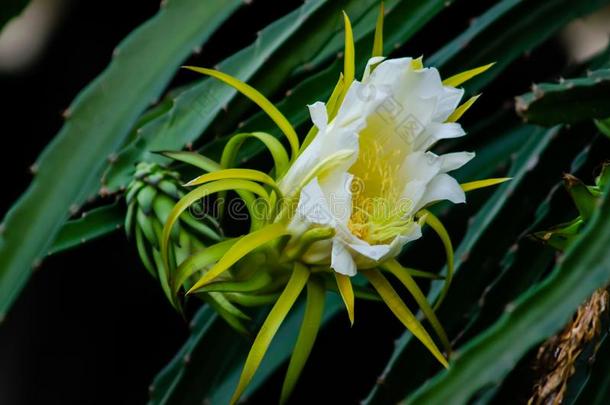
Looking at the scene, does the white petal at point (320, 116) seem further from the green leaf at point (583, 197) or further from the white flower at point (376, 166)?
the green leaf at point (583, 197)

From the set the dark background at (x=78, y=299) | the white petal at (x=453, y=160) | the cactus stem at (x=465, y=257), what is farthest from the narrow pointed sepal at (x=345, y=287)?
the dark background at (x=78, y=299)

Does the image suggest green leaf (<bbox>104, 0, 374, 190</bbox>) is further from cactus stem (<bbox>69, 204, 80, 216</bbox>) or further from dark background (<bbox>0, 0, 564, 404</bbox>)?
dark background (<bbox>0, 0, 564, 404</bbox>)

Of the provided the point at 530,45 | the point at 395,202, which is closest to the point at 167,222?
the point at 395,202

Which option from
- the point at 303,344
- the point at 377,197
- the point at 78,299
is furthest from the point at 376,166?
the point at 78,299

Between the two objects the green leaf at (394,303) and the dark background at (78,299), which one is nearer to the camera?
the green leaf at (394,303)

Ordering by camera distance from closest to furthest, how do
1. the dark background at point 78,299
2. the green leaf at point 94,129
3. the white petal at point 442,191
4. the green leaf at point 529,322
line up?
the green leaf at point 529,322 < the white petal at point 442,191 < the green leaf at point 94,129 < the dark background at point 78,299

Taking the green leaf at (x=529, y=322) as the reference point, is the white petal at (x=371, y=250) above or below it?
above
